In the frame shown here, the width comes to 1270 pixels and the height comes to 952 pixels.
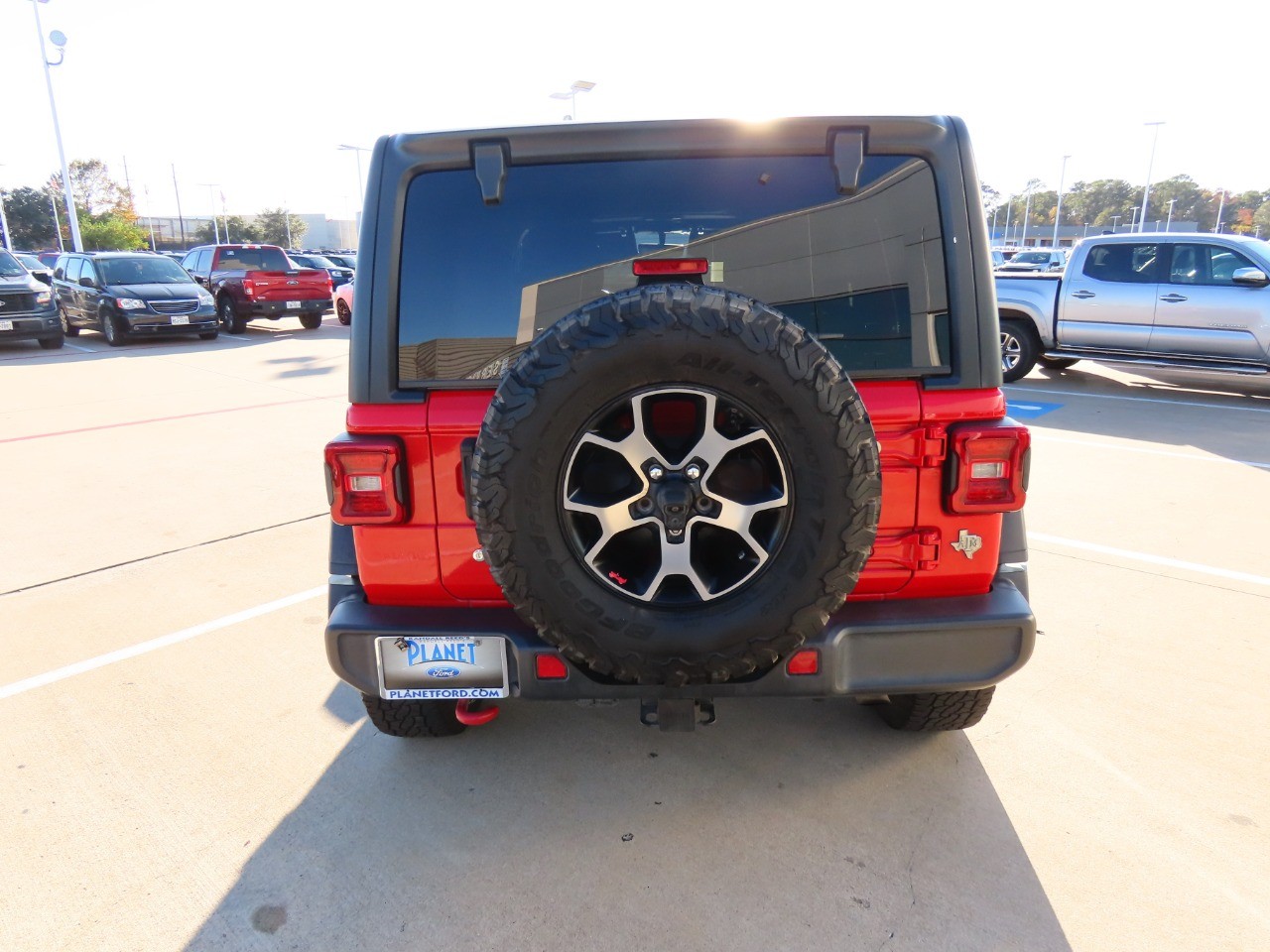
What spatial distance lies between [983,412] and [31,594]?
4708 mm

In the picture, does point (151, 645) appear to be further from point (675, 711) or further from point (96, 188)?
point (96, 188)

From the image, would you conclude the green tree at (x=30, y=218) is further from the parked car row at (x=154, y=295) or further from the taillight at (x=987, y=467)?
the taillight at (x=987, y=467)

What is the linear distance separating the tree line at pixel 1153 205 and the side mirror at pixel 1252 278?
80.0m

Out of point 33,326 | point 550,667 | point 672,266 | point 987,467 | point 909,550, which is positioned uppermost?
point 672,266

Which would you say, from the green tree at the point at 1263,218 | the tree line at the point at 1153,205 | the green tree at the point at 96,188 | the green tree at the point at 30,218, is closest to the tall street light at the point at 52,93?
the green tree at the point at 30,218

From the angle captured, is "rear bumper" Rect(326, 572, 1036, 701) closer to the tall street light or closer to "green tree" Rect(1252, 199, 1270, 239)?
the tall street light

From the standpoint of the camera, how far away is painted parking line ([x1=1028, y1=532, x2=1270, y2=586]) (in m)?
4.44

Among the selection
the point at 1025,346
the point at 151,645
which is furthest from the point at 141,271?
the point at 1025,346

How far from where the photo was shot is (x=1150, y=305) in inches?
385

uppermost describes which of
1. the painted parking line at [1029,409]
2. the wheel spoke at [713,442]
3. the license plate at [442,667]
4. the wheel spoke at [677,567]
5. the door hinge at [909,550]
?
the wheel spoke at [713,442]

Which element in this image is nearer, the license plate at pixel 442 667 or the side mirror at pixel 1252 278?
the license plate at pixel 442 667

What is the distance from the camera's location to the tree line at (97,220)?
187 ft

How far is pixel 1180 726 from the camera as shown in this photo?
308 centimetres

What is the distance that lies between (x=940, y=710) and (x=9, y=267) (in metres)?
17.9
